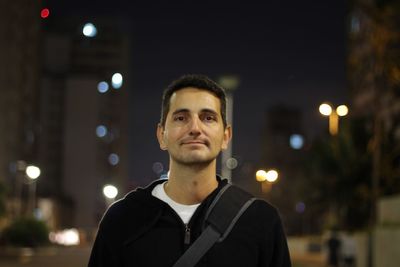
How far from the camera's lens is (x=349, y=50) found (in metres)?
89.9

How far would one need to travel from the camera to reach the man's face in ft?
11.7

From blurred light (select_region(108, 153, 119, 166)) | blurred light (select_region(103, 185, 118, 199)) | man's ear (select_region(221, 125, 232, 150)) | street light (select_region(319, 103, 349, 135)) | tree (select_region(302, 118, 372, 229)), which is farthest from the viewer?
blurred light (select_region(108, 153, 119, 166))

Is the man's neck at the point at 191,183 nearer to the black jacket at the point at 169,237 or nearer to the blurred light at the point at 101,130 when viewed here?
the black jacket at the point at 169,237

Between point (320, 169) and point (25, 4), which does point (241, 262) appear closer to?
point (320, 169)

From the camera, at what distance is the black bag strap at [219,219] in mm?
3311

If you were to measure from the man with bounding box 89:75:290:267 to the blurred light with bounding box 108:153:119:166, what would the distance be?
14852cm

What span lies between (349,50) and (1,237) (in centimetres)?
4669

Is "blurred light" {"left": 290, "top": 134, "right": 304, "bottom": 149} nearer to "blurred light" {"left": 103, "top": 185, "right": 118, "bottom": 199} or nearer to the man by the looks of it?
"blurred light" {"left": 103, "top": 185, "right": 118, "bottom": 199}

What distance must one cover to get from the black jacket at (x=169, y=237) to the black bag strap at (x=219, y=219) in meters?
0.04

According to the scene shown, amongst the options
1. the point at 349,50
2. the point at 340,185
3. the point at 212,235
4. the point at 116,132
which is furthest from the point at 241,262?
the point at 116,132

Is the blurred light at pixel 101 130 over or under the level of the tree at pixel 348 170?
over

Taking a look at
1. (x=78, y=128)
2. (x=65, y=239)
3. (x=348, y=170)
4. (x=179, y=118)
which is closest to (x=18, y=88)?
(x=65, y=239)

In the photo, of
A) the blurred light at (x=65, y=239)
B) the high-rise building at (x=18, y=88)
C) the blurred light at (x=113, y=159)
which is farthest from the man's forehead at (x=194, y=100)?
the blurred light at (x=113, y=159)

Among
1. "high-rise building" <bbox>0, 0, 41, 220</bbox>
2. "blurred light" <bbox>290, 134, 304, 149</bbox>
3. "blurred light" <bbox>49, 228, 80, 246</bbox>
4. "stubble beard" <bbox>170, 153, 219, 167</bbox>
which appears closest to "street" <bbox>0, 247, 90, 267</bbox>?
"blurred light" <bbox>49, 228, 80, 246</bbox>
